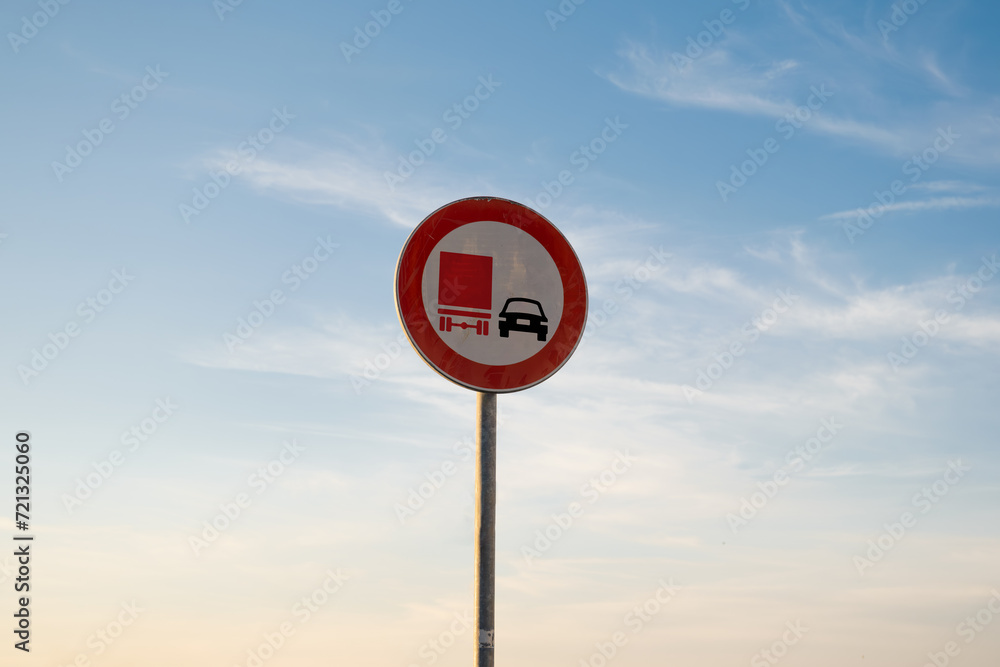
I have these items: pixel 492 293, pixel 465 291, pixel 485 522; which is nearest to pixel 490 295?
pixel 492 293

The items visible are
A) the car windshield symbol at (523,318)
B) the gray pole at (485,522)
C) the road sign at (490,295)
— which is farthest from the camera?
the car windshield symbol at (523,318)

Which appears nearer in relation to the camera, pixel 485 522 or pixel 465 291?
pixel 485 522

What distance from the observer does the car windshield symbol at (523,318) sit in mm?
4426

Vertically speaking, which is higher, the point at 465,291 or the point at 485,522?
the point at 465,291

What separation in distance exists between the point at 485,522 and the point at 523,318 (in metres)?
1.01

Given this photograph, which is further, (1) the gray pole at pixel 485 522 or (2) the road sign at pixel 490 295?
(2) the road sign at pixel 490 295

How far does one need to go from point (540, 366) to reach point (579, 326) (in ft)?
0.98

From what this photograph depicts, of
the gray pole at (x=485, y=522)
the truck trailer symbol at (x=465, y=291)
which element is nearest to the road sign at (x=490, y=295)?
the truck trailer symbol at (x=465, y=291)

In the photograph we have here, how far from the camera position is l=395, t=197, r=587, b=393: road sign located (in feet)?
14.2

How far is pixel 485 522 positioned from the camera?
409 cm

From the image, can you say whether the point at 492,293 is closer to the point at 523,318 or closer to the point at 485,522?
the point at 523,318

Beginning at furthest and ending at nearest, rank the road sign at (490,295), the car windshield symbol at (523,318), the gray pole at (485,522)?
the car windshield symbol at (523,318) → the road sign at (490,295) → the gray pole at (485,522)

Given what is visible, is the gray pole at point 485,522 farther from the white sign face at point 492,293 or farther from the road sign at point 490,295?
the white sign face at point 492,293

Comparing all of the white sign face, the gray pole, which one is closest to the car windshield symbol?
the white sign face
